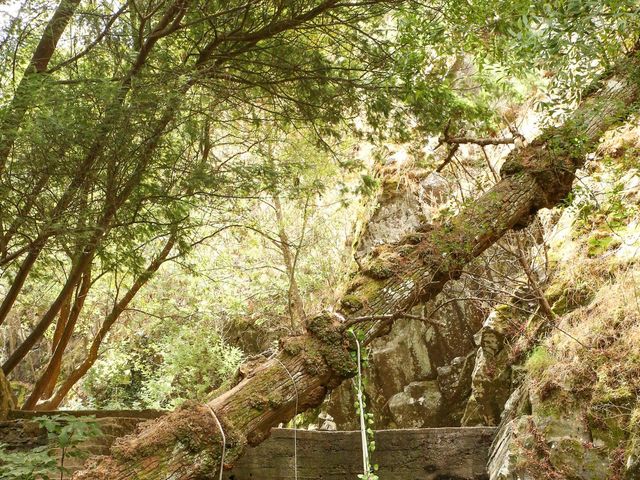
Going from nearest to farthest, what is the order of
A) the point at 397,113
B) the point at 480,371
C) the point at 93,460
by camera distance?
the point at 93,460, the point at 397,113, the point at 480,371

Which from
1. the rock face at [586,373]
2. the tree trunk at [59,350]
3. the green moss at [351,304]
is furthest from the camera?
the tree trunk at [59,350]

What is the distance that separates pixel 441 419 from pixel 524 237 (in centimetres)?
285

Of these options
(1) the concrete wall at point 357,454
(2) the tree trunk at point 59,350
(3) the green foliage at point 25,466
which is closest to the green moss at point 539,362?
(1) the concrete wall at point 357,454

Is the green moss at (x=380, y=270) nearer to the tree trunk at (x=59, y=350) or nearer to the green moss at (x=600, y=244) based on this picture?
the green moss at (x=600, y=244)

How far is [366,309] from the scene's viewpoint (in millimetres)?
4457

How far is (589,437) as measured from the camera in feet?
15.6

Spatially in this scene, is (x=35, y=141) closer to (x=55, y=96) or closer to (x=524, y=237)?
(x=55, y=96)

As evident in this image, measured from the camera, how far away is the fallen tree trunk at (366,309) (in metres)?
3.57

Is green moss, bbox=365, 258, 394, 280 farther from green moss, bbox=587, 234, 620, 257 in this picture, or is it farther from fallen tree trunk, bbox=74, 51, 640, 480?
green moss, bbox=587, 234, 620, 257

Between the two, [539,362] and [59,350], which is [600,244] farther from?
[59,350]

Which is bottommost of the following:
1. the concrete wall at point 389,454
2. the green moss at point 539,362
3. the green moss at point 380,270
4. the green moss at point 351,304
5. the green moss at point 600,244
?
the concrete wall at point 389,454

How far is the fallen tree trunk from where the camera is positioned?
3.57 m

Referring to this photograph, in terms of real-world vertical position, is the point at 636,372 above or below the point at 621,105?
below

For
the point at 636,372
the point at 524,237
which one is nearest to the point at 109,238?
the point at 636,372
